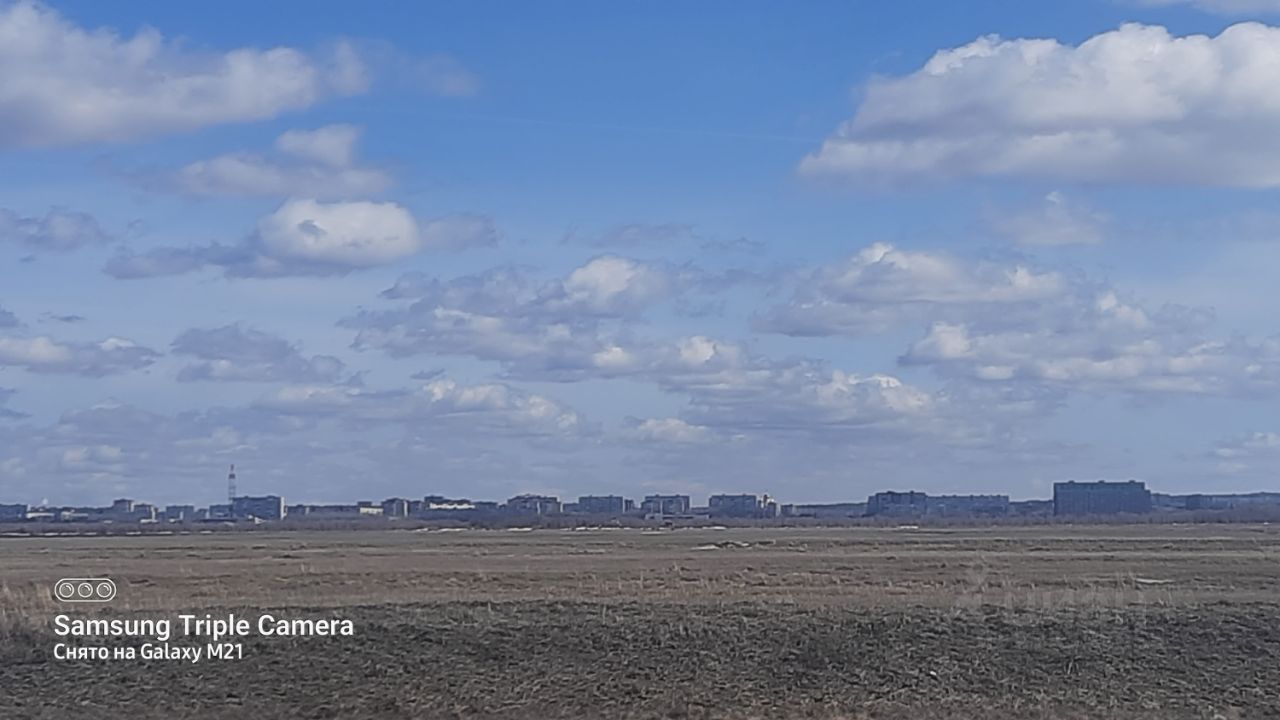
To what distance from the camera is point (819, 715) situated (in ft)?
81.4

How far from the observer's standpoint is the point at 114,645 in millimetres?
27391

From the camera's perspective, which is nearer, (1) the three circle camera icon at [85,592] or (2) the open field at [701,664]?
(2) the open field at [701,664]

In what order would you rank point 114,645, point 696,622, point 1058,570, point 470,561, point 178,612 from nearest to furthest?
point 114,645
point 696,622
point 178,612
point 1058,570
point 470,561

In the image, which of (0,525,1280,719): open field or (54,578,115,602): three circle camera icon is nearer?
(0,525,1280,719): open field

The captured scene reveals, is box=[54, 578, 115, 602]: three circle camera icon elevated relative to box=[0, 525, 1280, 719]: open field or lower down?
elevated

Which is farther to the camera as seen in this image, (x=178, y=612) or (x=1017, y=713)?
(x=178, y=612)

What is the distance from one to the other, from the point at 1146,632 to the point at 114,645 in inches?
721

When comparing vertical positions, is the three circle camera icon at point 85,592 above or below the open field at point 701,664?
above

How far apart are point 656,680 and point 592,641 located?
7.38 ft


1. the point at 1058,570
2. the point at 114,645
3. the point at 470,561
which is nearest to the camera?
the point at 114,645

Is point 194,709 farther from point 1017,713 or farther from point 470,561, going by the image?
point 470,561

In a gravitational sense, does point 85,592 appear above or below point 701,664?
above

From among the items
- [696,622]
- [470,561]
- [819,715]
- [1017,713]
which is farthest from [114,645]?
[470,561]

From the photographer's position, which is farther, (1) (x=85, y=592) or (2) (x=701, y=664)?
(1) (x=85, y=592)
